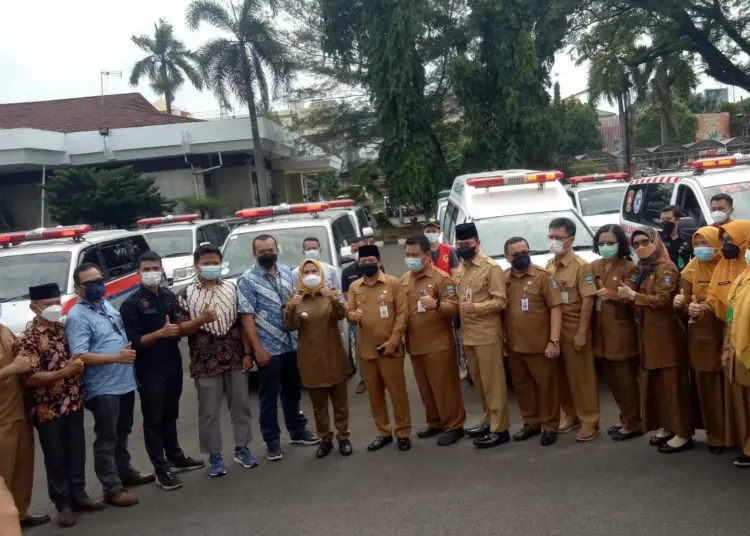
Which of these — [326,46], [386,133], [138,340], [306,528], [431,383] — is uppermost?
[326,46]

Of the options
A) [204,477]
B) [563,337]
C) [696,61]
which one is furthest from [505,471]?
[696,61]

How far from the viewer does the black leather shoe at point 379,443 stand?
6113 mm

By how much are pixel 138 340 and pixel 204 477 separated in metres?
1.23

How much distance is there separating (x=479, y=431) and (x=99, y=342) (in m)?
3.01

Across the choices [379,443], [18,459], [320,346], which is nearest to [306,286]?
[320,346]

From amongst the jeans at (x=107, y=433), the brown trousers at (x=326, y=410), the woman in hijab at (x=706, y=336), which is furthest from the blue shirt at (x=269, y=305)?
the woman in hijab at (x=706, y=336)

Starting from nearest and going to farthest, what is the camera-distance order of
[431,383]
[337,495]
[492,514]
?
[492,514]
[337,495]
[431,383]

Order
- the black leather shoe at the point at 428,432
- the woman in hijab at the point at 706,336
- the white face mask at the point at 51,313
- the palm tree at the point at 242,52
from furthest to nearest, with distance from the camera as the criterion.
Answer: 1. the palm tree at the point at 242,52
2. the black leather shoe at the point at 428,432
3. the woman in hijab at the point at 706,336
4. the white face mask at the point at 51,313

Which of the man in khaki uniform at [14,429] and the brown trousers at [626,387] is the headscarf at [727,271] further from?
the man in khaki uniform at [14,429]

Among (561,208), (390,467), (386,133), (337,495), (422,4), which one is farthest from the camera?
(386,133)

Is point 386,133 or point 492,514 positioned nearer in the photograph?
point 492,514

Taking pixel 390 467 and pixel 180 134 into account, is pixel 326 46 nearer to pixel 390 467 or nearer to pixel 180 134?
pixel 180 134

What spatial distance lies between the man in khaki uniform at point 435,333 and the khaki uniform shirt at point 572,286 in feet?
2.74

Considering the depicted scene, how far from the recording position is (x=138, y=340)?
5.49m
